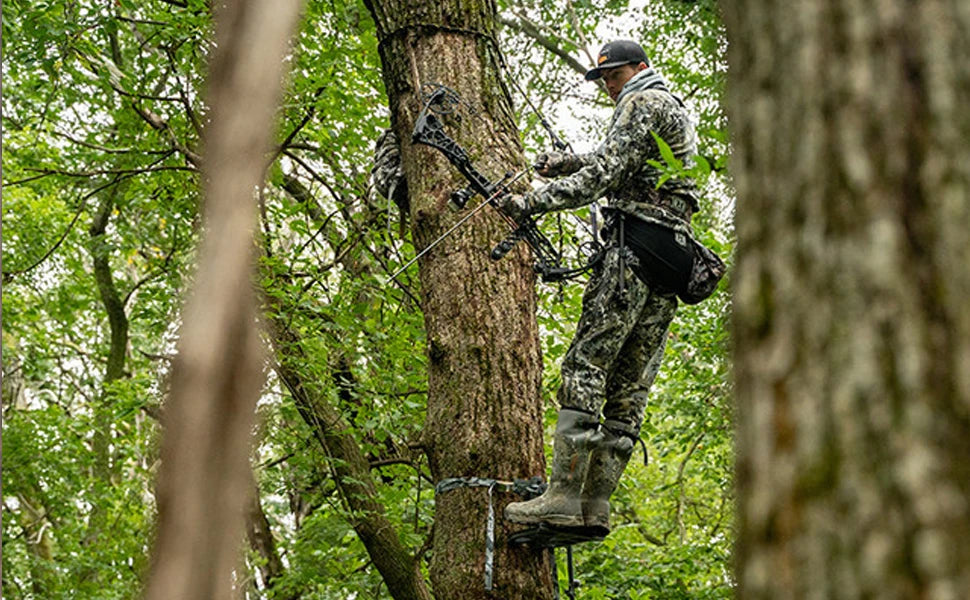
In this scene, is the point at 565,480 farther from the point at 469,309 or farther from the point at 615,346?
the point at 469,309

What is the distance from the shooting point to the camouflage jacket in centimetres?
446

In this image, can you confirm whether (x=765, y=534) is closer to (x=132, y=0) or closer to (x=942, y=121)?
(x=942, y=121)

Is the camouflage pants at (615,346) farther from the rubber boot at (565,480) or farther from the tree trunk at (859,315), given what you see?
the tree trunk at (859,315)

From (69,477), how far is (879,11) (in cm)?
1473

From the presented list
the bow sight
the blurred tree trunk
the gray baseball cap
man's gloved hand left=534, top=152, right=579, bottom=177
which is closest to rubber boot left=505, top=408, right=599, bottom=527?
the bow sight

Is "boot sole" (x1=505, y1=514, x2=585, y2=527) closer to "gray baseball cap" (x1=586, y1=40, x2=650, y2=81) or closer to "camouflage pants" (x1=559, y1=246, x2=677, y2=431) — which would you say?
"camouflage pants" (x1=559, y1=246, x2=677, y2=431)

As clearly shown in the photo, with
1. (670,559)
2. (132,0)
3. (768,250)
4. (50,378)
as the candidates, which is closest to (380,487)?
(670,559)

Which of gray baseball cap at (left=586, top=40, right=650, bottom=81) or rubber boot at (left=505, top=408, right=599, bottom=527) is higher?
gray baseball cap at (left=586, top=40, right=650, bottom=81)

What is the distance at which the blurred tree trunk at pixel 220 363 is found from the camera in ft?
3.09

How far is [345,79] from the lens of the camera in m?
8.10

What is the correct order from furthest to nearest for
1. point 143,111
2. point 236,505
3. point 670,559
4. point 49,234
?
point 49,234, point 670,559, point 143,111, point 236,505

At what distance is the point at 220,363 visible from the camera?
96 centimetres

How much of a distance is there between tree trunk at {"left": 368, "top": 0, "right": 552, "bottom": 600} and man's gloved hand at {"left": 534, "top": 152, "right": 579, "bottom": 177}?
32 cm

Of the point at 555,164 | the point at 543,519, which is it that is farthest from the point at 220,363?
the point at 555,164
